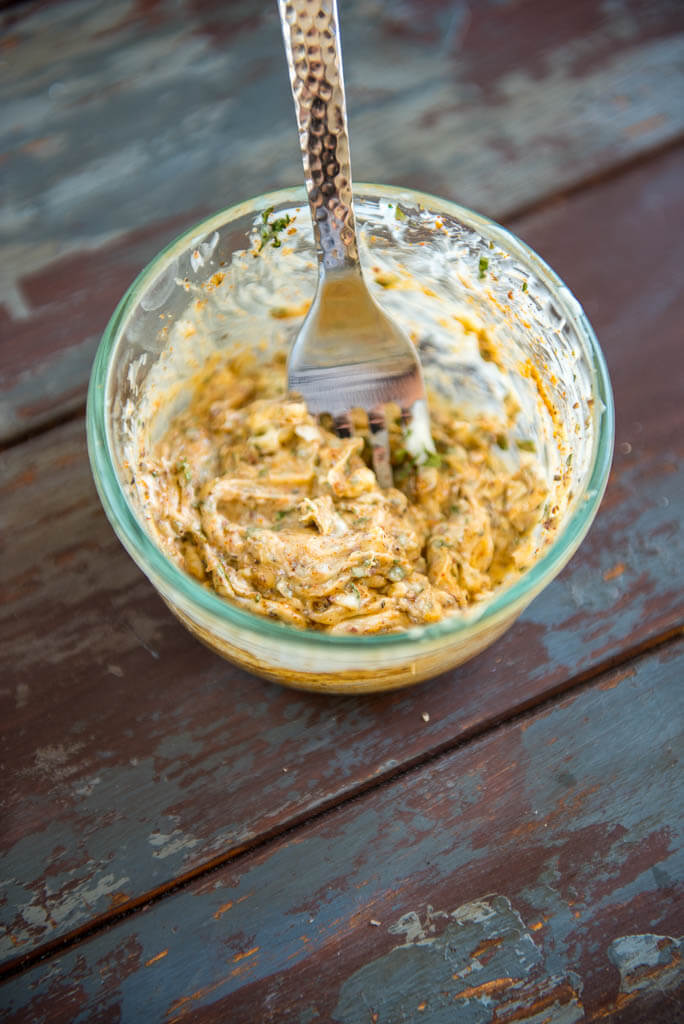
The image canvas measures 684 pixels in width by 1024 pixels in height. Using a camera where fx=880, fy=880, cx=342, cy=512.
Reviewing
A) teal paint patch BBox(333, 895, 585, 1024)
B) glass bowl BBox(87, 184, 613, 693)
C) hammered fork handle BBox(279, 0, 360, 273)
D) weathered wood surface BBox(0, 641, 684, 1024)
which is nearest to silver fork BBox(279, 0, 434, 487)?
hammered fork handle BBox(279, 0, 360, 273)

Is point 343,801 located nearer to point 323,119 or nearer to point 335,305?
point 335,305

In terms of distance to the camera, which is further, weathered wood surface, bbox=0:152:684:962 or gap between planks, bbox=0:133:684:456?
gap between planks, bbox=0:133:684:456

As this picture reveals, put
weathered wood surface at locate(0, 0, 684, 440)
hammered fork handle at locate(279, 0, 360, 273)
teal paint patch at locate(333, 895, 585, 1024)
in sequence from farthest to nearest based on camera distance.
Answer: weathered wood surface at locate(0, 0, 684, 440)
teal paint patch at locate(333, 895, 585, 1024)
hammered fork handle at locate(279, 0, 360, 273)

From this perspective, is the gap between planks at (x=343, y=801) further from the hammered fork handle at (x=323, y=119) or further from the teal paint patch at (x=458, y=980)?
the hammered fork handle at (x=323, y=119)

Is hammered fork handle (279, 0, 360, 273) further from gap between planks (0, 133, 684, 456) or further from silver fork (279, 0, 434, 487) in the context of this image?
gap between planks (0, 133, 684, 456)

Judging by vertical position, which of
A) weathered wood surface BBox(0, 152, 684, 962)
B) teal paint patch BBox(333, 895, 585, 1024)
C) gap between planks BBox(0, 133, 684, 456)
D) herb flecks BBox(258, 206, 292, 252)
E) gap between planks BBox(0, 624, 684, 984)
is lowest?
teal paint patch BBox(333, 895, 585, 1024)

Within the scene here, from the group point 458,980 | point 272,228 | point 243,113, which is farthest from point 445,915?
point 243,113

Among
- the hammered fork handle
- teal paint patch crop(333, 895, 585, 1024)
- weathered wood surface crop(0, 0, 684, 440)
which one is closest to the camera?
the hammered fork handle
